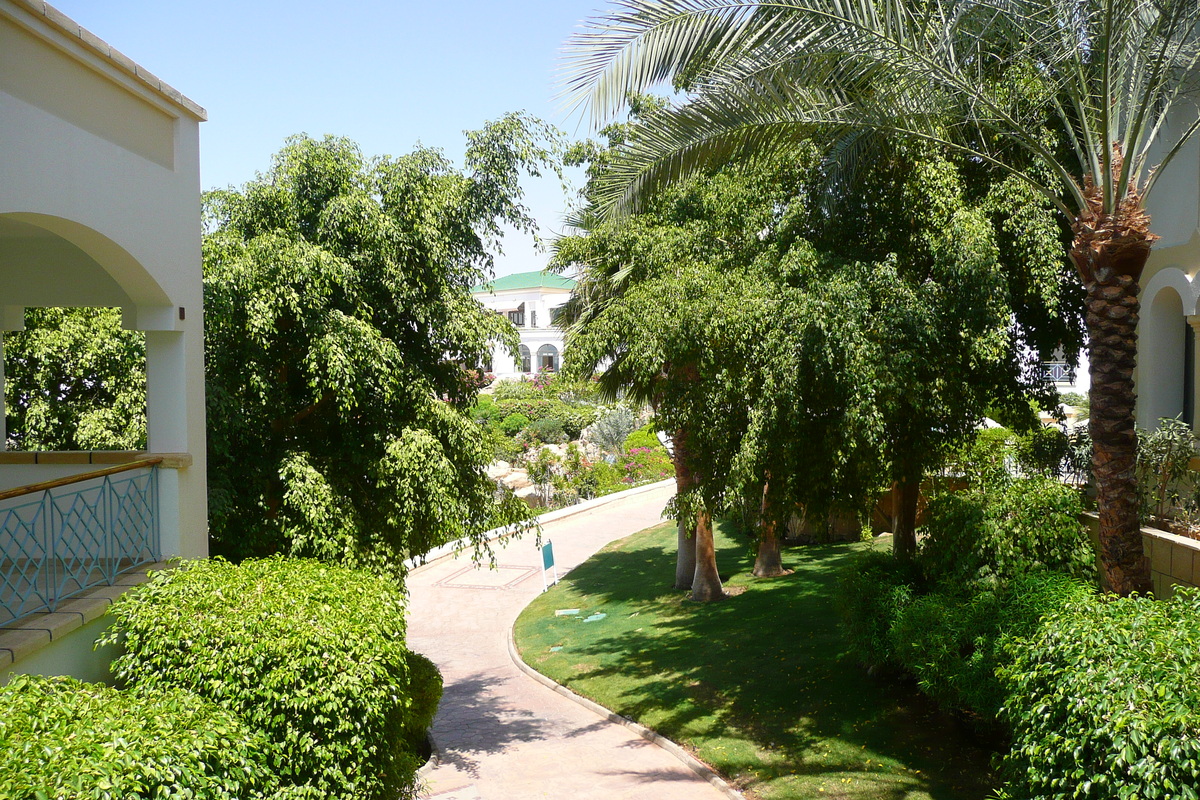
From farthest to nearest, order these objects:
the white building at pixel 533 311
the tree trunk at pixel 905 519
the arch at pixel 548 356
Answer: the arch at pixel 548 356 → the white building at pixel 533 311 → the tree trunk at pixel 905 519

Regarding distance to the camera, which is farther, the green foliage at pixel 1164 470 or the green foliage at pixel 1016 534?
the green foliage at pixel 1016 534

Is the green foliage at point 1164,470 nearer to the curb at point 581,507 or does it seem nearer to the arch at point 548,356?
the curb at point 581,507

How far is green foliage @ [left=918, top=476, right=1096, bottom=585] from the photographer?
899 cm

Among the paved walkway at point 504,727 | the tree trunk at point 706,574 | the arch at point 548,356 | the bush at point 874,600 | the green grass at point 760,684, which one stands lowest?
the paved walkway at point 504,727

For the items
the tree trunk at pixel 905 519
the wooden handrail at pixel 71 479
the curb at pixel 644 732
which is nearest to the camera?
the wooden handrail at pixel 71 479

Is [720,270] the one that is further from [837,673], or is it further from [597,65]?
[837,673]

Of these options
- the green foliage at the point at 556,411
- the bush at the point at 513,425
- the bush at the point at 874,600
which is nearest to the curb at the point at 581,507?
the green foliage at the point at 556,411

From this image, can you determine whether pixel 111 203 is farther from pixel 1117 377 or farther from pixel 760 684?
pixel 760 684

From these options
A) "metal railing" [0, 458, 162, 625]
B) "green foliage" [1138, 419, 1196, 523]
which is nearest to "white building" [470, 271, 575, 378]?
"green foliage" [1138, 419, 1196, 523]

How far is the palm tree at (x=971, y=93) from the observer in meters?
7.17

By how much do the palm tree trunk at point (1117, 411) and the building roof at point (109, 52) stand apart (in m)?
7.54

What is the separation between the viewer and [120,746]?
4.10 meters

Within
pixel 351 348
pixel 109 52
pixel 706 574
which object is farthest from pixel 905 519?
pixel 109 52

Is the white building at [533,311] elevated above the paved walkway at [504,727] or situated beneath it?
elevated above
